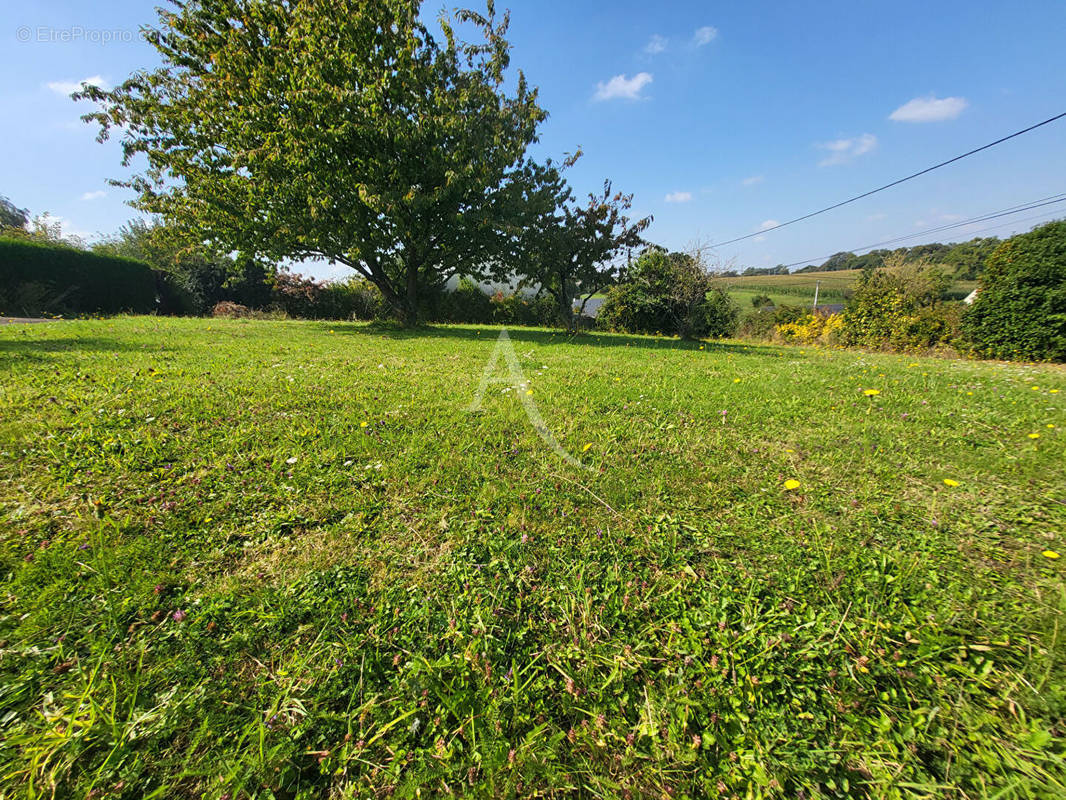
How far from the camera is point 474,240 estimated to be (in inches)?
489

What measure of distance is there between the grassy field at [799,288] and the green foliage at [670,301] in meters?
13.0

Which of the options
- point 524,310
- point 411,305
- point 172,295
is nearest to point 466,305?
point 524,310

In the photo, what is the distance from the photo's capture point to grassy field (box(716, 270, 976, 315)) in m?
33.6

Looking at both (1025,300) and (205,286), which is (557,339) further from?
(205,286)

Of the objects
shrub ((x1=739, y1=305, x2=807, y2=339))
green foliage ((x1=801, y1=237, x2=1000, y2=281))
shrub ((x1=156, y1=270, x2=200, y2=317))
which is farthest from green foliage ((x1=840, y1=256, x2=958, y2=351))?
shrub ((x1=156, y1=270, x2=200, y2=317))

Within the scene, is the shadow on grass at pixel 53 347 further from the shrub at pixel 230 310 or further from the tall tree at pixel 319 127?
the shrub at pixel 230 310

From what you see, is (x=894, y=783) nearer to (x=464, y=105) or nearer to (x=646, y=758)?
(x=646, y=758)

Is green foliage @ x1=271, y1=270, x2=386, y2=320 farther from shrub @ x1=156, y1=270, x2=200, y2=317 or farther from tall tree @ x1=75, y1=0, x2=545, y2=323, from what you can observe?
tall tree @ x1=75, y1=0, x2=545, y2=323

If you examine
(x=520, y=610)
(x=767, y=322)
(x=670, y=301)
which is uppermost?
(x=670, y=301)

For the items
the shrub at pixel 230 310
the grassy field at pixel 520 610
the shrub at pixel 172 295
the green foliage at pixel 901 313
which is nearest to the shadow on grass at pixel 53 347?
the grassy field at pixel 520 610

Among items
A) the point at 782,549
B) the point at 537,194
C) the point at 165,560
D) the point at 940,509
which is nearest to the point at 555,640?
the point at 782,549

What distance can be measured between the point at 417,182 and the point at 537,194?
391 centimetres

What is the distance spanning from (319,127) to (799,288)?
50331 millimetres

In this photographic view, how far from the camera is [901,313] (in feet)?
43.0
